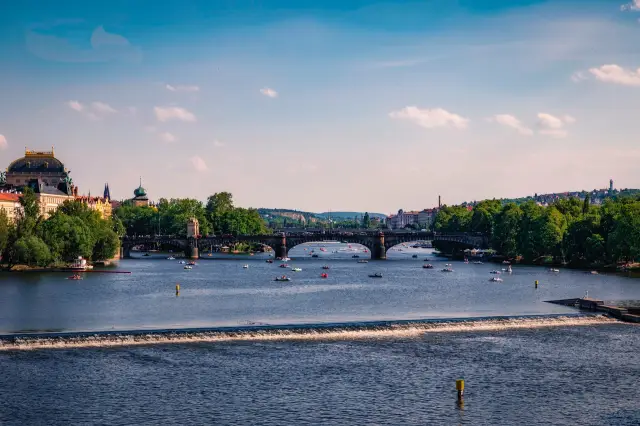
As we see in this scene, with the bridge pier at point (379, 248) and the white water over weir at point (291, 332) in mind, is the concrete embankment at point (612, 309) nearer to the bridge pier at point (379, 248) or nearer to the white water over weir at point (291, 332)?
the white water over weir at point (291, 332)

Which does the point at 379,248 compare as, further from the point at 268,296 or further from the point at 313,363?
the point at 313,363

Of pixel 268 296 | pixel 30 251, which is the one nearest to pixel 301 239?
pixel 30 251

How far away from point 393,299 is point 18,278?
5176cm

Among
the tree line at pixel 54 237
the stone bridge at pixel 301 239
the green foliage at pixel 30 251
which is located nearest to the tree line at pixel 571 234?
the stone bridge at pixel 301 239

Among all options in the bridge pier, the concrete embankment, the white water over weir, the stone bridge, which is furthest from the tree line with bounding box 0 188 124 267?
the concrete embankment

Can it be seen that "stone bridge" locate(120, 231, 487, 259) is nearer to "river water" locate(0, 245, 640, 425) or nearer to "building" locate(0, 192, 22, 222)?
"building" locate(0, 192, 22, 222)

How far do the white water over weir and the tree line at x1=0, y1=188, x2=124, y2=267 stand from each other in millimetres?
70302

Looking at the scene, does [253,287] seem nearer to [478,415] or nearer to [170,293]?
[170,293]

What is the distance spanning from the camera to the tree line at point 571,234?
13325cm

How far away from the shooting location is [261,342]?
2480 inches

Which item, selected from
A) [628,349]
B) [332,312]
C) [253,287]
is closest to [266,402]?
[628,349]

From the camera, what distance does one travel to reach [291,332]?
216 ft

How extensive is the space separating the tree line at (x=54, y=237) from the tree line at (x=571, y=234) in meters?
76.7

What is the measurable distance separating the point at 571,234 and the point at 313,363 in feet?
345
